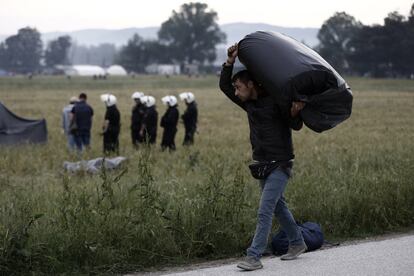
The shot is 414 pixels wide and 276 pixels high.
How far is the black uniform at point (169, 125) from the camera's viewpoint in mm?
18645

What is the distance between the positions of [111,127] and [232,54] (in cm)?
1207

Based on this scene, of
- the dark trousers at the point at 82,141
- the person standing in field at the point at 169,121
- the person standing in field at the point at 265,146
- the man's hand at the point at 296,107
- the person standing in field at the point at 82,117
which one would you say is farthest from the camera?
the dark trousers at the point at 82,141

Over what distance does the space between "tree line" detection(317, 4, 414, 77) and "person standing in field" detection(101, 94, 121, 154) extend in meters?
5.35

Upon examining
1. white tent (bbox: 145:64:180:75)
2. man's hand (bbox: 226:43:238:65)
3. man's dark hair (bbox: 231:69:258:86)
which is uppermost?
man's hand (bbox: 226:43:238:65)

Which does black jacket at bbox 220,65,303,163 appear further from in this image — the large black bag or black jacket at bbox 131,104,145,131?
black jacket at bbox 131,104,145,131

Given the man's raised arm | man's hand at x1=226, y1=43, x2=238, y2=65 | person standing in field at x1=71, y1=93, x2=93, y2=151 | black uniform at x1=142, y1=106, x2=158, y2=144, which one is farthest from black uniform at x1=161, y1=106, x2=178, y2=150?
man's hand at x1=226, y1=43, x2=238, y2=65

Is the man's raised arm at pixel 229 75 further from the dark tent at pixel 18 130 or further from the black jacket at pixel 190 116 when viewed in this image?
the dark tent at pixel 18 130

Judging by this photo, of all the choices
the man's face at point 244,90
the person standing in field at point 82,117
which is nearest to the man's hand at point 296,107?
the man's face at point 244,90

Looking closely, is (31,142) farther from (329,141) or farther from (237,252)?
(237,252)

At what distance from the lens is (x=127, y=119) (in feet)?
104

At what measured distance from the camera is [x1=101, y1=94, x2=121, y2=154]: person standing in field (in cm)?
1815

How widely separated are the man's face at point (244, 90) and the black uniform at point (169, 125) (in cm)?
1233

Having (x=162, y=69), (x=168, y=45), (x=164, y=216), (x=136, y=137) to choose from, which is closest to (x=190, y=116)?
(x=136, y=137)

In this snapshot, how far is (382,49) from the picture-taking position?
45.2 meters
